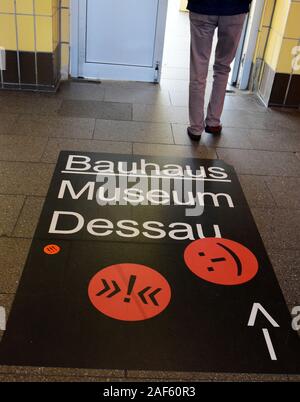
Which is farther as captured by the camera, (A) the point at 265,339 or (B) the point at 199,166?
(B) the point at 199,166

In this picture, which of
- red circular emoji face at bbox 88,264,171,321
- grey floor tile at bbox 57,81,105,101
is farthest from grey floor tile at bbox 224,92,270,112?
red circular emoji face at bbox 88,264,171,321

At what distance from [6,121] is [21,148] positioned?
0.46 metres

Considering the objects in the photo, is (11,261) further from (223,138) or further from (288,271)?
(223,138)

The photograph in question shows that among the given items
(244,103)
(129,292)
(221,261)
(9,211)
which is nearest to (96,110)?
(244,103)

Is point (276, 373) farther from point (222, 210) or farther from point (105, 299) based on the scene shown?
point (222, 210)

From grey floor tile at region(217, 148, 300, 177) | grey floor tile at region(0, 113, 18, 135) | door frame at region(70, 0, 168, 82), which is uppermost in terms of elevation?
door frame at region(70, 0, 168, 82)

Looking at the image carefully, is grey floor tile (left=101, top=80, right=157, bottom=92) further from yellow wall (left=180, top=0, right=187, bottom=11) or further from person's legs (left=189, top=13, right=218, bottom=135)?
yellow wall (left=180, top=0, right=187, bottom=11)

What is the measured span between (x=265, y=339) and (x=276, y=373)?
14cm

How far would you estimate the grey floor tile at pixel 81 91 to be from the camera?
3.66m

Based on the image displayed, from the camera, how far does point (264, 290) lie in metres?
1.80

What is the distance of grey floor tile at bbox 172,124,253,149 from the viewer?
3047mm

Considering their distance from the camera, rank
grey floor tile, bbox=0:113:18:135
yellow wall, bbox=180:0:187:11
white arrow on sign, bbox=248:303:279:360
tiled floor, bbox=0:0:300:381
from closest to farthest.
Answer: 1. white arrow on sign, bbox=248:303:279:360
2. tiled floor, bbox=0:0:300:381
3. grey floor tile, bbox=0:113:18:135
4. yellow wall, bbox=180:0:187:11

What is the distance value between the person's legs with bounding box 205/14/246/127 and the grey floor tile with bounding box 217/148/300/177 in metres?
0.32

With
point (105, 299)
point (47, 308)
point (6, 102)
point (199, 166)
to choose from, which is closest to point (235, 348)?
point (105, 299)
